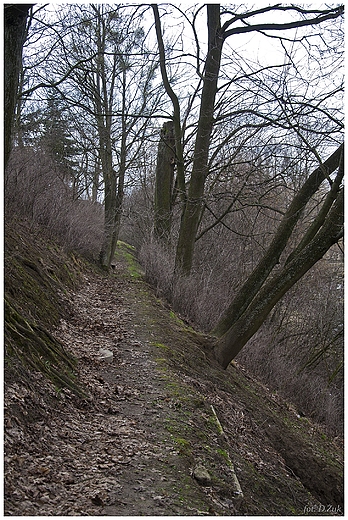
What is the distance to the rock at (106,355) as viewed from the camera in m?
7.31

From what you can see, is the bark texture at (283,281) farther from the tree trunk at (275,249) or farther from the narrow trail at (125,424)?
the narrow trail at (125,424)

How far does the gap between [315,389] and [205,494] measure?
9.49m

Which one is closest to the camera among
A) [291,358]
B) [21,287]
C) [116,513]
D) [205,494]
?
[116,513]

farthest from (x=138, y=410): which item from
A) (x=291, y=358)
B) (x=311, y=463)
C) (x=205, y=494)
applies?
(x=291, y=358)

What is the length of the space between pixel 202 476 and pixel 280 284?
15.7 ft

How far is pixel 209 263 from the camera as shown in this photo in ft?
54.3

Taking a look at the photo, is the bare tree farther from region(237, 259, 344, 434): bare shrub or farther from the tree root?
the tree root

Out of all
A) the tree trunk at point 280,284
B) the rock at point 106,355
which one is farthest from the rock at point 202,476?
the tree trunk at point 280,284

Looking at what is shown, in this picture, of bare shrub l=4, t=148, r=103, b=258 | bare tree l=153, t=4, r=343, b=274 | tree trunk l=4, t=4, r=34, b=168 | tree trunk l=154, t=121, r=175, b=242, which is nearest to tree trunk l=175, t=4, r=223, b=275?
bare tree l=153, t=4, r=343, b=274

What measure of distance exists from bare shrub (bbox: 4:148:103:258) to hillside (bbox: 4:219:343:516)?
5.90 ft

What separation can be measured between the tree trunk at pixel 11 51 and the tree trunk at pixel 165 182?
1186cm

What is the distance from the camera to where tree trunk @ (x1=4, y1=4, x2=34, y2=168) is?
188 inches

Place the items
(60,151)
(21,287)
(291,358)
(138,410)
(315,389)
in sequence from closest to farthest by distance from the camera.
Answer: (138,410) → (21,287) → (315,389) → (291,358) → (60,151)

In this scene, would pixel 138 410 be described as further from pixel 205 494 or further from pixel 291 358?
pixel 291 358
